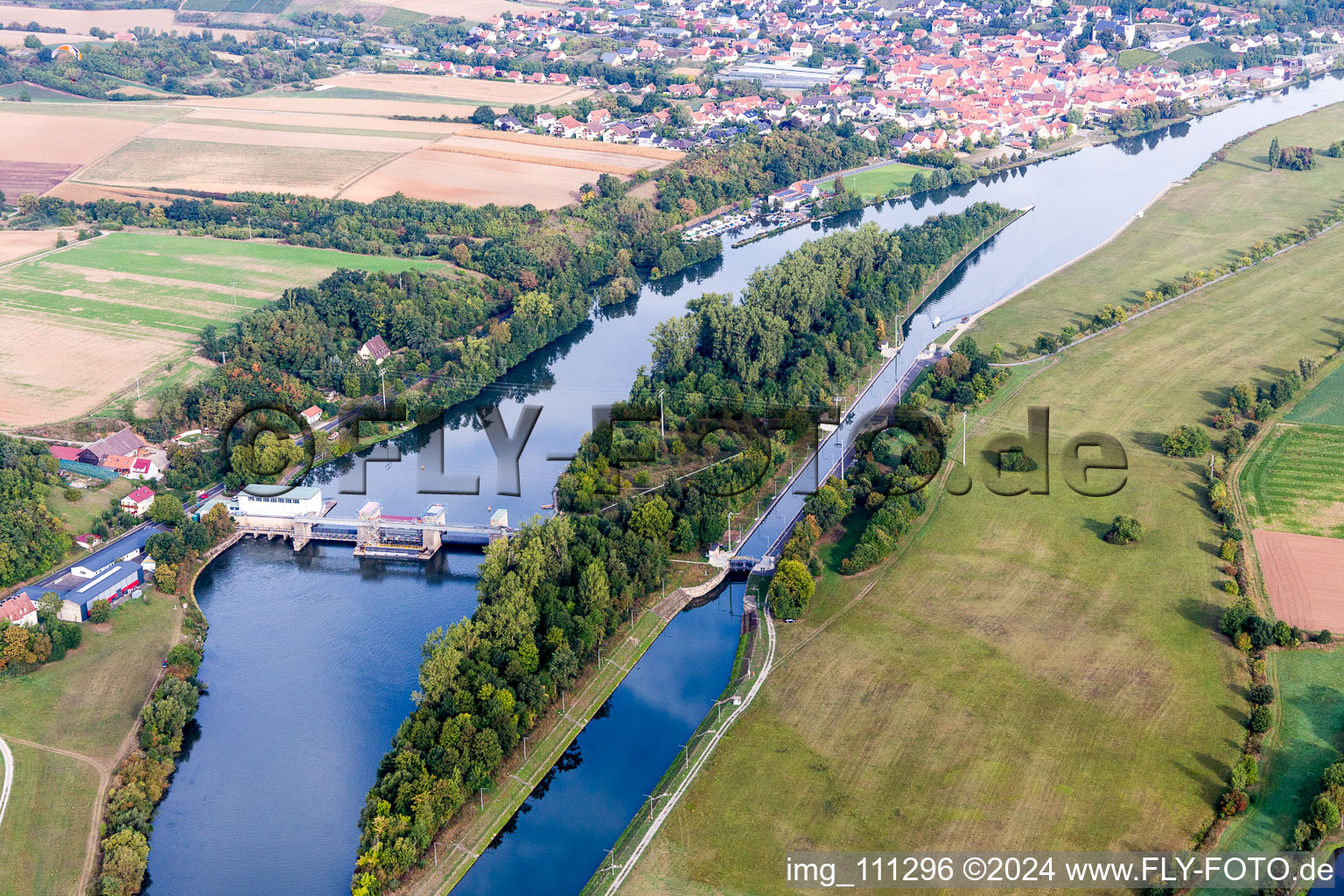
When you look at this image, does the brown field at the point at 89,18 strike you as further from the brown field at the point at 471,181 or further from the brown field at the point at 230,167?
the brown field at the point at 471,181

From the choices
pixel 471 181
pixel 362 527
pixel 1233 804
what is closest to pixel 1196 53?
pixel 471 181

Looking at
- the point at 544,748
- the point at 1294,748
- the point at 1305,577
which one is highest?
the point at 1305,577

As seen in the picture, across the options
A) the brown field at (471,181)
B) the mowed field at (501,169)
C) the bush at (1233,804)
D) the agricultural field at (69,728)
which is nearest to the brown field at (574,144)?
the mowed field at (501,169)

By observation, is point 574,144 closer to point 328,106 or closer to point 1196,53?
point 328,106

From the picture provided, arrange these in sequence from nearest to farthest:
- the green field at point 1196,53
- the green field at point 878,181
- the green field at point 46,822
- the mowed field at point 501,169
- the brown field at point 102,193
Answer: the green field at point 46,822 < the brown field at point 102,193 < the mowed field at point 501,169 < the green field at point 878,181 < the green field at point 1196,53

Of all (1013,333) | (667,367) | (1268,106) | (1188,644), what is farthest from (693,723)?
(1268,106)

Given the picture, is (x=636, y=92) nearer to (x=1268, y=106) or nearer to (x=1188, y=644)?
(x=1268, y=106)

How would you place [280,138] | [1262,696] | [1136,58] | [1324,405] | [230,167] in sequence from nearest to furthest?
[1262,696] → [1324,405] → [230,167] → [280,138] → [1136,58]

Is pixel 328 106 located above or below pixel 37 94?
below
